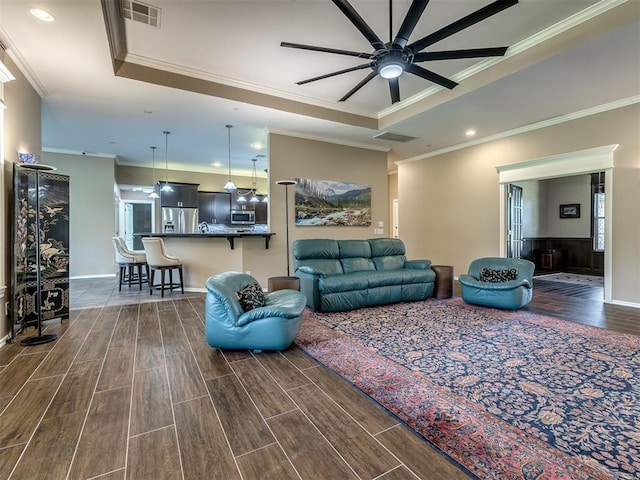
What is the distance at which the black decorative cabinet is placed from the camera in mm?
3199

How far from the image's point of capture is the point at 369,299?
447 centimetres

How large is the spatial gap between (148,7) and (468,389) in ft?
14.4

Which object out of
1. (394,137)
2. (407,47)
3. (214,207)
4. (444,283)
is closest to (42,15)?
(407,47)

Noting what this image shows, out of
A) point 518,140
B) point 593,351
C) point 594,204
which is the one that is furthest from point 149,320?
point 594,204

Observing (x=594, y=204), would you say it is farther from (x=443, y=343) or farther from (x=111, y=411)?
(x=111, y=411)

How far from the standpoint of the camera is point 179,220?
870 centimetres

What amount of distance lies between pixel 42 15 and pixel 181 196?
630cm

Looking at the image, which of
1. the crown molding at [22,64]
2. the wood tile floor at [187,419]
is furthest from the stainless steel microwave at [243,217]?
the wood tile floor at [187,419]

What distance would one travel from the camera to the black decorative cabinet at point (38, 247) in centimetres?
320

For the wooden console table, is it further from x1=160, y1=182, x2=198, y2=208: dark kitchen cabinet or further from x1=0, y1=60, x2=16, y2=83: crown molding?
x1=160, y1=182, x2=198, y2=208: dark kitchen cabinet

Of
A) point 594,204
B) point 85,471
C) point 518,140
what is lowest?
point 85,471

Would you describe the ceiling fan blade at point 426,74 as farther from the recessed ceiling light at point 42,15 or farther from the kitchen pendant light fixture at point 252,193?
the kitchen pendant light fixture at point 252,193

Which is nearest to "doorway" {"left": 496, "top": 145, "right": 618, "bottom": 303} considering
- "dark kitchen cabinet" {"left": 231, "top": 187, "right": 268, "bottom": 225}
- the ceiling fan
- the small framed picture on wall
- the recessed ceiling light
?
the ceiling fan

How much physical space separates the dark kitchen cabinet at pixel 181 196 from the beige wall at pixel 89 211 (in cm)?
125
